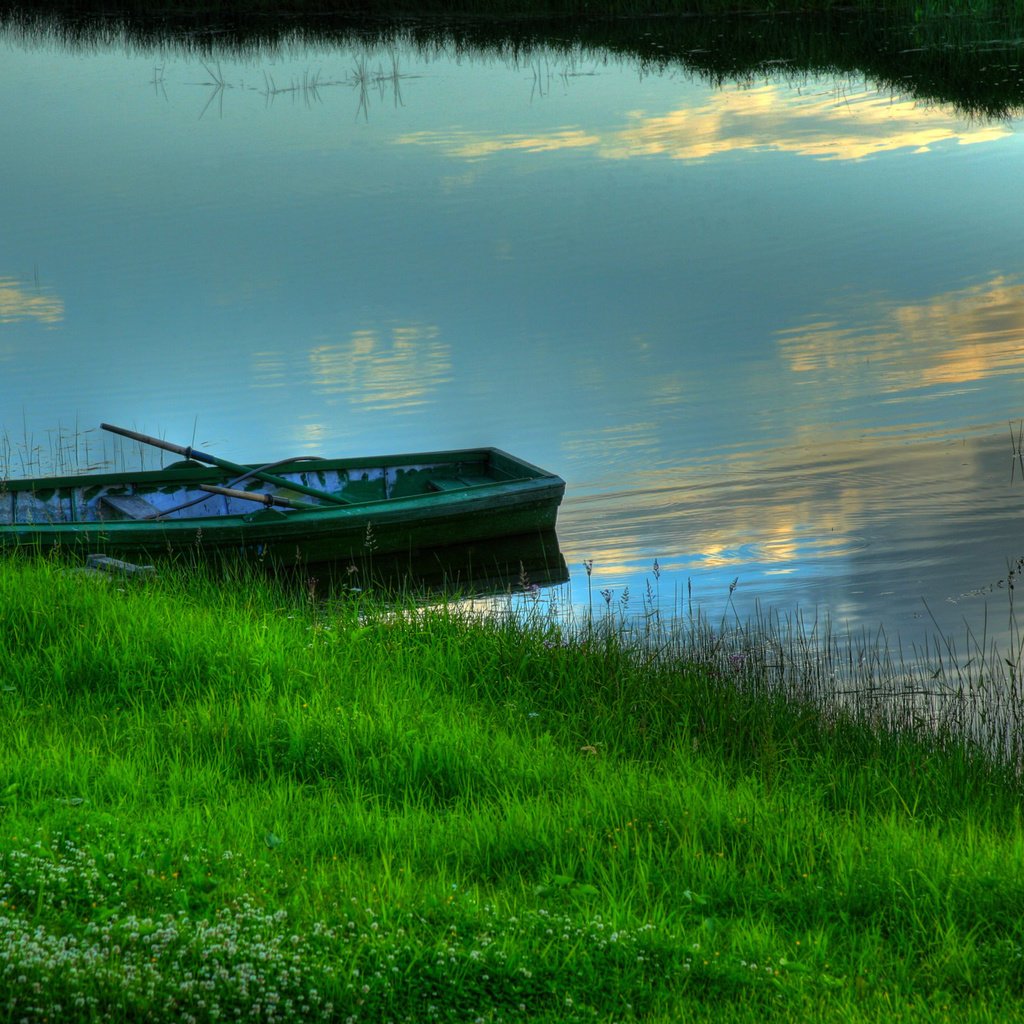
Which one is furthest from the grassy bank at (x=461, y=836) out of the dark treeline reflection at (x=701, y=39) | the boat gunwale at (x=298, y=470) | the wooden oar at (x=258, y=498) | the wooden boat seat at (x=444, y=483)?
the dark treeline reflection at (x=701, y=39)

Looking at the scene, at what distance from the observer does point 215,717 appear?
19.7ft

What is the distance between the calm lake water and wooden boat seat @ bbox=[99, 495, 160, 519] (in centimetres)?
253

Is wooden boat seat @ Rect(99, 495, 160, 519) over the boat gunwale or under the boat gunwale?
under

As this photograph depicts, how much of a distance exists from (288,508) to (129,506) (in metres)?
1.25

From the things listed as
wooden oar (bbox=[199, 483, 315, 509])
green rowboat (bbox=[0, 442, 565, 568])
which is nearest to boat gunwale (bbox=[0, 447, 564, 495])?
green rowboat (bbox=[0, 442, 565, 568])

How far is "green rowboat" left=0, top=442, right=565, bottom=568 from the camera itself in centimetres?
995

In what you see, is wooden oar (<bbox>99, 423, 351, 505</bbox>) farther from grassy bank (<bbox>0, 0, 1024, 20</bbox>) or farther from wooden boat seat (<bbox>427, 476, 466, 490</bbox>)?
grassy bank (<bbox>0, 0, 1024, 20</bbox>)

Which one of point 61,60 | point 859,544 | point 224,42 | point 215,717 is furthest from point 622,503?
point 61,60

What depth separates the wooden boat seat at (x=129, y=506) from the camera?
35.5 feet

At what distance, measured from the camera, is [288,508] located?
428 inches

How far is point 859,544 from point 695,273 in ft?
31.7

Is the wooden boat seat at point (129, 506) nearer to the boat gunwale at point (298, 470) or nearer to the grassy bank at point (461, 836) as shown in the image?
the boat gunwale at point (298, 470)

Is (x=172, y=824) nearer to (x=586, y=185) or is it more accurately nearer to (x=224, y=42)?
(x=586, y=185)

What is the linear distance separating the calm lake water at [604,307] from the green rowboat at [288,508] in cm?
74
